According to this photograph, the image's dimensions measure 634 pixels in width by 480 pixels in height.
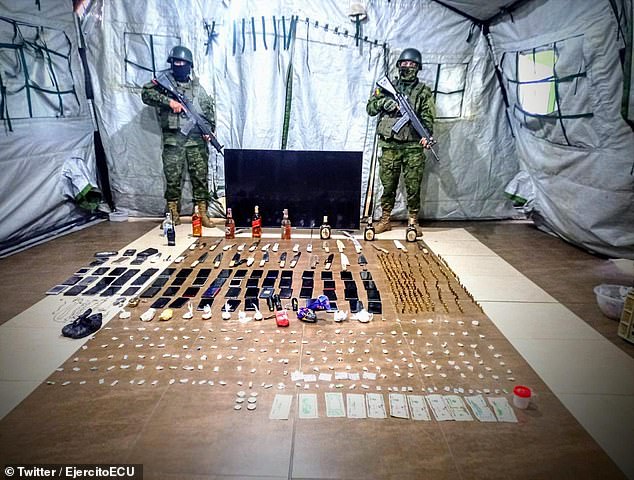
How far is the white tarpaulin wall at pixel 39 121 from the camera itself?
14.5 ft

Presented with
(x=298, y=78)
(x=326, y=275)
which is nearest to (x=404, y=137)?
(x=298, y=78)

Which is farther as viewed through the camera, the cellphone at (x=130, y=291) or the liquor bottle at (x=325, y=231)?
the liquor bottle at (x=325, y=231)

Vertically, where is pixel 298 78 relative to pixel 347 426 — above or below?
above

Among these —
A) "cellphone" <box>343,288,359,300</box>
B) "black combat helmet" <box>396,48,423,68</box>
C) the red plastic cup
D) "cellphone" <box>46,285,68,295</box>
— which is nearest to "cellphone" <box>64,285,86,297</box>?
"cellphone" <box>46,285,68,295</box>

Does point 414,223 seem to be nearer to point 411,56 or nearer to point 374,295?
point 411,56

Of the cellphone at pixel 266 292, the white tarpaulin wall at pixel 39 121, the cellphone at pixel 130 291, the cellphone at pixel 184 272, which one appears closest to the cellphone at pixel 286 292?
the cellphone at pixel 266 292

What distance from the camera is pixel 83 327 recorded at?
2803 millimetres

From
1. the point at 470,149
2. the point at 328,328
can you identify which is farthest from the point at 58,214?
the point at 470,149

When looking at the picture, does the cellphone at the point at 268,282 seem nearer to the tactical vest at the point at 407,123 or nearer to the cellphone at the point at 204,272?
the cellphone at the point at 204,272

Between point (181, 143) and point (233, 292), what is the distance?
2.50m

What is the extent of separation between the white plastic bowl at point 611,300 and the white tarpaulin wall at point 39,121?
483cm

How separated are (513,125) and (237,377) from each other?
180 inches

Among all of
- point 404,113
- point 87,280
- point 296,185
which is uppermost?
point 404,113

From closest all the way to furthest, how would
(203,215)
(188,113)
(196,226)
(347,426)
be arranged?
1. (347,426)
2. (196,226)
3. (188,113)
4. (203,215)
